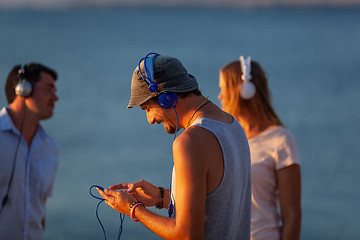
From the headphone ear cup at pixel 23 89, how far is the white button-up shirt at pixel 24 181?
202mm

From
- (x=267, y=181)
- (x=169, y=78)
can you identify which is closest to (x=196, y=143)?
(x=169, y=78)

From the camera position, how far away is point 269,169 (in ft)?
12.5

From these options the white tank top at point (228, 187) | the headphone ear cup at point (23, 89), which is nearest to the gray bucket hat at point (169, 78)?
the white tank top at point (228, 187)

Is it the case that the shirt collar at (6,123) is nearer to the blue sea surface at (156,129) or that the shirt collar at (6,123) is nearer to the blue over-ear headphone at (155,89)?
the blue over-ear headphone at (155,89)

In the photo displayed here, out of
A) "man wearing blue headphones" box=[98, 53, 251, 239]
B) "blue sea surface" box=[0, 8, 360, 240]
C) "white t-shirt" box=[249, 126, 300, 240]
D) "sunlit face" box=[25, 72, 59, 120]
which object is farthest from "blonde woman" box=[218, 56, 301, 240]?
"blue sea surface" box=[0, 8, 360, 240]

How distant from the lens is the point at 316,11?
120 metres

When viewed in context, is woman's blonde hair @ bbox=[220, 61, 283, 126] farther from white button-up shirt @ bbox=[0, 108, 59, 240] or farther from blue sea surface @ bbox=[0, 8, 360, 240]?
blue sea surface @ bbox=[0, 8, 360, 240]

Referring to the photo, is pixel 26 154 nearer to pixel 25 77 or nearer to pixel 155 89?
pixel 25 77

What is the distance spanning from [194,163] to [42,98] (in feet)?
8.06

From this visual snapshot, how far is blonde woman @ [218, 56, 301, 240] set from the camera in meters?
3.74

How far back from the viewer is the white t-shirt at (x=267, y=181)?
3.75m

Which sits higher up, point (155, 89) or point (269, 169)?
point (155, 89)

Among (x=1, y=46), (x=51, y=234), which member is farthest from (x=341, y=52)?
(x=51, y=234)

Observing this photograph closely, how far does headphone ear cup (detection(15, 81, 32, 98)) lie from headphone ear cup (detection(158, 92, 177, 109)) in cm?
207
